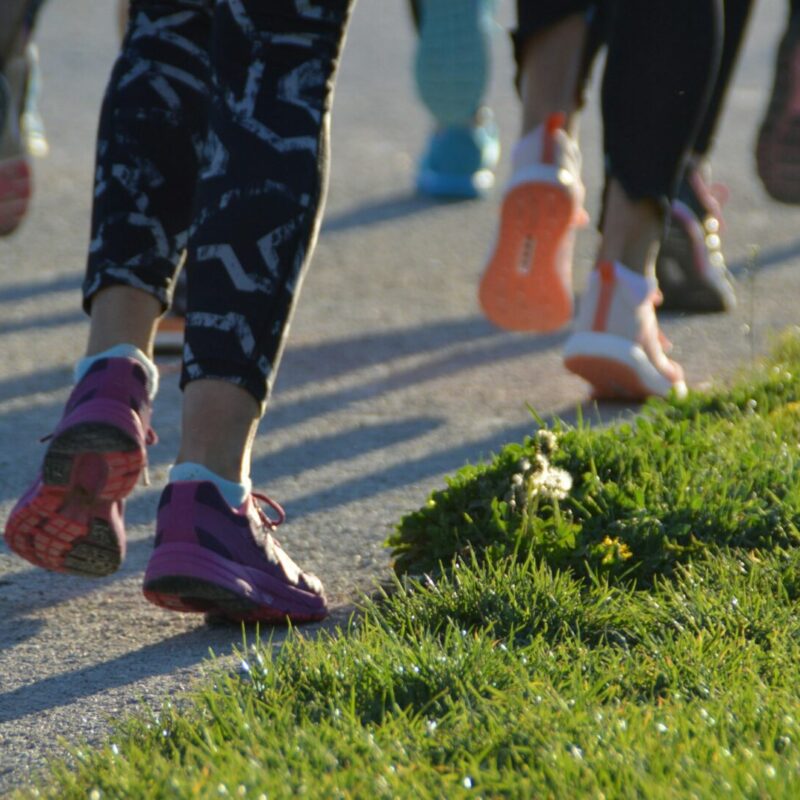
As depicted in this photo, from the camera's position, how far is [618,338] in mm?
3377

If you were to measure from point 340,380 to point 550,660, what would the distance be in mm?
1874

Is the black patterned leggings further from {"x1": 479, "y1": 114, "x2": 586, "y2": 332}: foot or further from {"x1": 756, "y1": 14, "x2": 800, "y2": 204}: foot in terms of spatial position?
{"x1": 756, "y1": 14, "x2": 800, "y2": 204}: foot

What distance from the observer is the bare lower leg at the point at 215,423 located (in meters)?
2.25

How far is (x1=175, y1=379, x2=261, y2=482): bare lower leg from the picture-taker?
2.25 meters

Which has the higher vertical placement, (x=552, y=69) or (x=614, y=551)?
(x=552, y=69)

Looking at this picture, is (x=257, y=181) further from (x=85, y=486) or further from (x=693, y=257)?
(x=693, y=257)

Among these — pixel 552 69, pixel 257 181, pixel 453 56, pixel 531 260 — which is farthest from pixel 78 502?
pixel 453 56

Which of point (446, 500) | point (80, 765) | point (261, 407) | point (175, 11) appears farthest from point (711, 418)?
point (80, 765)

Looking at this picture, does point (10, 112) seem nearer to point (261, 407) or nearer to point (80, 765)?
point (261, 407)

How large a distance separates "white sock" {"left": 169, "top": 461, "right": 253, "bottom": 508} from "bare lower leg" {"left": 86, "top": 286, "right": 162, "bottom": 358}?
268mm

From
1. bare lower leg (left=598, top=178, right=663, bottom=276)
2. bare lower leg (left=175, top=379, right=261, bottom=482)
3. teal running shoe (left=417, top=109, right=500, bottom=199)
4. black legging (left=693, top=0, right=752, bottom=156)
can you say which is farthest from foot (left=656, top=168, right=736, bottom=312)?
bare lower leg (left=175, top=379, right=261, bottom=482)

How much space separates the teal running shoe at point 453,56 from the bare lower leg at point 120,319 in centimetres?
337

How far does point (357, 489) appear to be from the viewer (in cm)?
297

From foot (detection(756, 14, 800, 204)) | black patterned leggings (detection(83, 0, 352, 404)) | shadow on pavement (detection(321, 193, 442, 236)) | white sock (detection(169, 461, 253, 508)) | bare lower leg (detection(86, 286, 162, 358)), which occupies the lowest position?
shadow on pavement (detection(321, 193, 442, 236))
